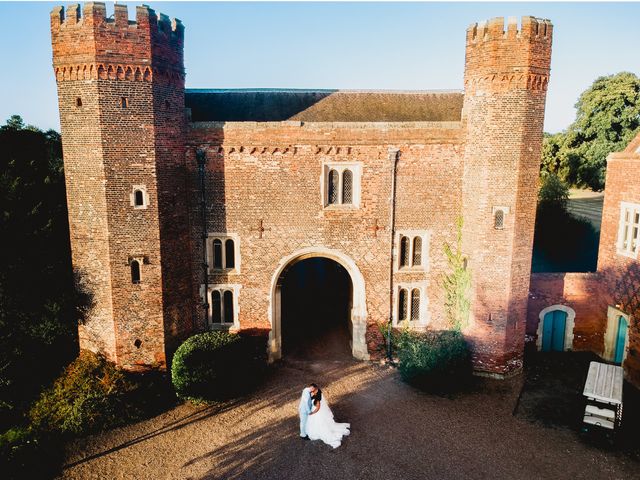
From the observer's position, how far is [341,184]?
17.0 metres

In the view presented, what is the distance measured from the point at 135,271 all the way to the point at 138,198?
7.76ft

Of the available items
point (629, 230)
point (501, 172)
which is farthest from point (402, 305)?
point (629, 230)

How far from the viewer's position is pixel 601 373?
14.6 m

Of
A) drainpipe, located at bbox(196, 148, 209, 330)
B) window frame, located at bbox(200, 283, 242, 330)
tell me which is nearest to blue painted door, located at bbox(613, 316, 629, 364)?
window frame, located at bbox(200, 283, 242, 330)

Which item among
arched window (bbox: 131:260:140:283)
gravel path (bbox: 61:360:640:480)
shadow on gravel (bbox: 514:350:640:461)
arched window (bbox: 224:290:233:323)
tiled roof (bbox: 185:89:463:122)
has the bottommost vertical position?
gravel path (bbox: 61:360:640:480)

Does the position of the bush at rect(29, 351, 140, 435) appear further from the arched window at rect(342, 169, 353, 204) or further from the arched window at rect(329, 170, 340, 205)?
the arched window at rect(342, 169, 353, 204)

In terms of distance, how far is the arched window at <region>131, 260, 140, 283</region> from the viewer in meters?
15.3

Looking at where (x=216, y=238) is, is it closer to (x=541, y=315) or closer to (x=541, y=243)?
(x=541, y=315)

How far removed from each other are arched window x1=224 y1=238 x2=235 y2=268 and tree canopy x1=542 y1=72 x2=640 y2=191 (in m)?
25.9

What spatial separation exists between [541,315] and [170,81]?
16231mm

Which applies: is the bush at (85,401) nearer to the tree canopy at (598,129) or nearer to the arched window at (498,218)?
the arched window at (498,218)

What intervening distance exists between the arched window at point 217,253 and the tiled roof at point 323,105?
15.1 feet

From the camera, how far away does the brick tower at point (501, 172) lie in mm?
15164

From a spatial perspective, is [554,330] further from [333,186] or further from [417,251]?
[333,186]
